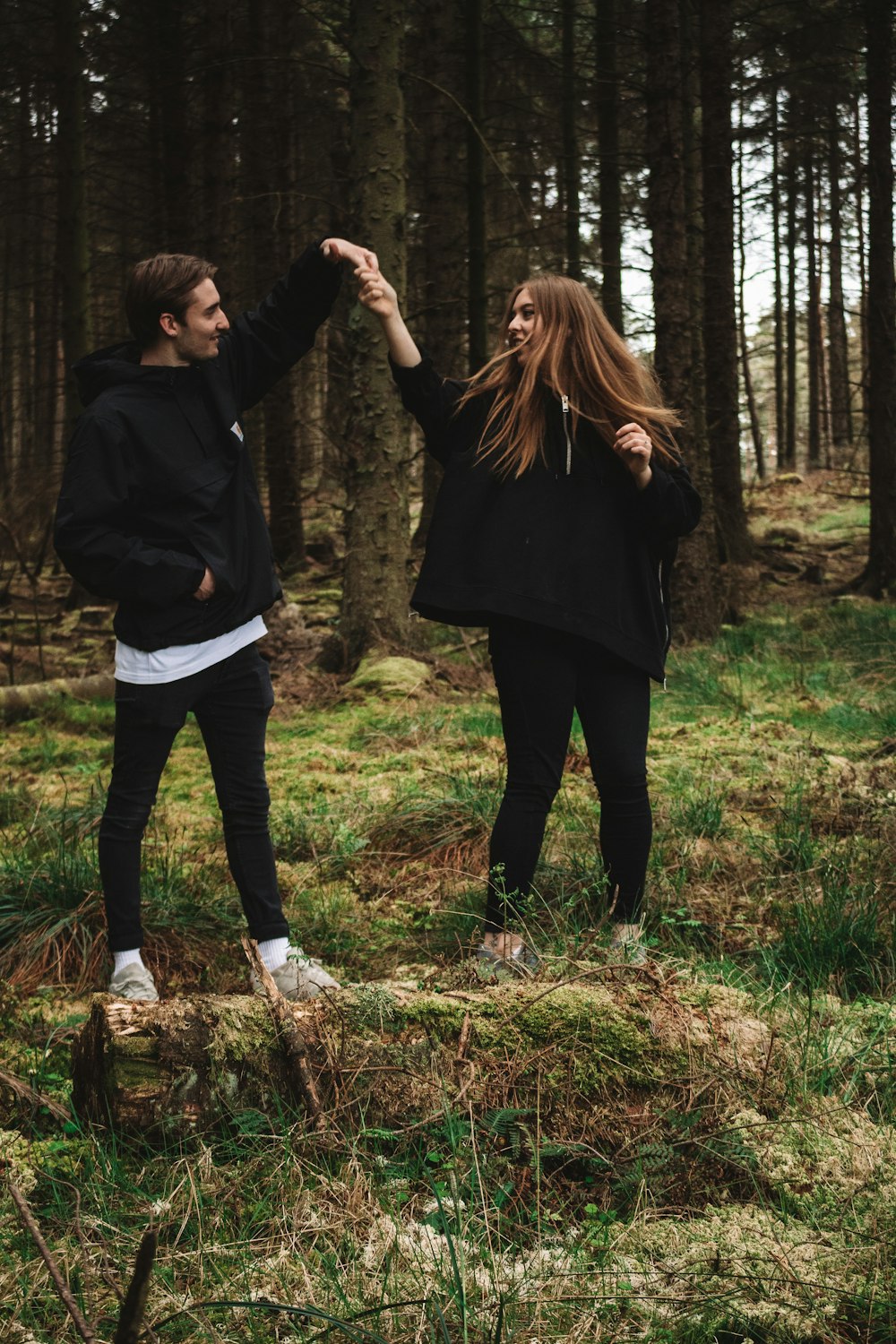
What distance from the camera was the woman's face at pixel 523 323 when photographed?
344 centimetres

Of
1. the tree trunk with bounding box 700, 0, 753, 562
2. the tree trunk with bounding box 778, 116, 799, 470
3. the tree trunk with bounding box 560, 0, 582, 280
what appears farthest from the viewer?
the tree trunk with bounding box 778, 116, 799, 470

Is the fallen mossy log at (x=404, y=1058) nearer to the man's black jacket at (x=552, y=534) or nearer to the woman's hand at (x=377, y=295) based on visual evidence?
the man's black jacket at (x=552, y=534)

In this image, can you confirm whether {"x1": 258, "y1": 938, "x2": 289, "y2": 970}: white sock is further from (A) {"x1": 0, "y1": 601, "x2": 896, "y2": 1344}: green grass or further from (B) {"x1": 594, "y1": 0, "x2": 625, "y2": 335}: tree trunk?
(B) {"x1": 594, "y1": 0, "x2": 625, "y2": 335}: tree trunk

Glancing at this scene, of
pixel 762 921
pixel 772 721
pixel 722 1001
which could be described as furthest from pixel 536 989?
pixel 772 721

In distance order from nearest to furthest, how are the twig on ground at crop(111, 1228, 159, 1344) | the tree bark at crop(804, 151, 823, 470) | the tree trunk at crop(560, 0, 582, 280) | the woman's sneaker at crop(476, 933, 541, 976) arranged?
the twig on ground at crop(111, 1228, 159, 1344) → the woman's sneaker at crop(476, 933, 541, 976) → the tree trunk at crop(560, 0, 582, 280) → the tree bark at crop(804, 151, 823, 470)

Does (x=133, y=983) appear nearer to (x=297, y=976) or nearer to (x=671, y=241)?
(x=297, y=976)

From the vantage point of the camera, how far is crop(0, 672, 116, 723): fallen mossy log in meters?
7.83

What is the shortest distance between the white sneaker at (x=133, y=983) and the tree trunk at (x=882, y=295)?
34.7 feet

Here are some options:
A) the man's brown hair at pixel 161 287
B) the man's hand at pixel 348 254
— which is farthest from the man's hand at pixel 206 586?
the man's hand at pixel 348 254

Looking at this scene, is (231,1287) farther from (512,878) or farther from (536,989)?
(512,878)

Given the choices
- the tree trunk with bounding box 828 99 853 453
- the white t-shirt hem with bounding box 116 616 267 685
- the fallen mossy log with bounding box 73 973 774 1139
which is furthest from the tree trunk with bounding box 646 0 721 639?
the tree trunk with bounding box 828 99 853 453

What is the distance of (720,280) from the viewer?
42.7 feet

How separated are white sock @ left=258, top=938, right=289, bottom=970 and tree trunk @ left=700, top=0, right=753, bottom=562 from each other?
9731 mm

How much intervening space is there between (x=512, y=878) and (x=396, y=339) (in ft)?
5.61
